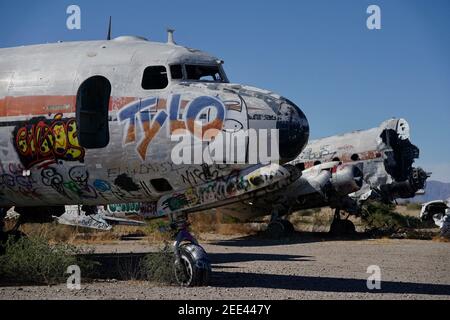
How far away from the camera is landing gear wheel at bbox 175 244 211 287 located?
398 inches

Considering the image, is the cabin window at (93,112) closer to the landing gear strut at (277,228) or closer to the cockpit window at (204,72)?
the cockpit window at (204,72)

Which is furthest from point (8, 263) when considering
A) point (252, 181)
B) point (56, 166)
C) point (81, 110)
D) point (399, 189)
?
point (399, 189)

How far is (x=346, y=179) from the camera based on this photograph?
25.1m

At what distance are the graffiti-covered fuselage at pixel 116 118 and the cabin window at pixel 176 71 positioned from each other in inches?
0.7

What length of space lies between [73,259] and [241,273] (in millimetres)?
3817

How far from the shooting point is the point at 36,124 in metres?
10.6

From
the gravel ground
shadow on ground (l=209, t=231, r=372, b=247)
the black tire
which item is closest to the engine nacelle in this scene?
shadow on ground (l=209, t=231, r=372, b=247)

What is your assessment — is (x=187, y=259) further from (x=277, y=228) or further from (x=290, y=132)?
(x=277, y=228)

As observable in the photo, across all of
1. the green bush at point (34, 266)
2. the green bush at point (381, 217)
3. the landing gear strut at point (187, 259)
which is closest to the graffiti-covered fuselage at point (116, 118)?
the landing gear strut at point (187, 259)

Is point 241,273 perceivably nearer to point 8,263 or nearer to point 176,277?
point 176,277

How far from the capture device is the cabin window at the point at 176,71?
1028 cm

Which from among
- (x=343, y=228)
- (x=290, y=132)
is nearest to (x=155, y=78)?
(x=290, y=132)
